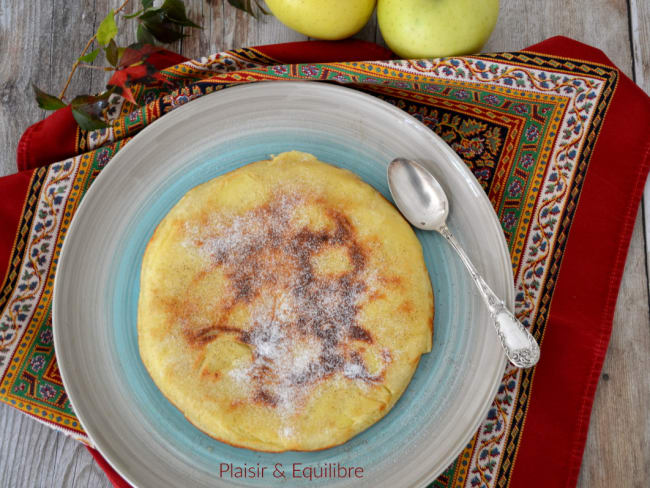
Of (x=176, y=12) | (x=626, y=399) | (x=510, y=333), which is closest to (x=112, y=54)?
(x=176, y=12)

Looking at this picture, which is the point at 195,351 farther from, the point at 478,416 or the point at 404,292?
the point at 478,416

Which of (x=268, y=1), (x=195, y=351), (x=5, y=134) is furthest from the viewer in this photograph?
(x=5, y=134)

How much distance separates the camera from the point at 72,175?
1.42 m

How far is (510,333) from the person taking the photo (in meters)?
1.25

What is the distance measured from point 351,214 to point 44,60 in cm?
108

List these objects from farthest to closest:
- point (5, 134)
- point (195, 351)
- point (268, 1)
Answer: point (5, 134) → point (268, 1) → point (195, 351)

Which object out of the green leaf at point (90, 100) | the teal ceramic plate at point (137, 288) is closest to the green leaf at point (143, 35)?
the green leaf at point (90, 100)

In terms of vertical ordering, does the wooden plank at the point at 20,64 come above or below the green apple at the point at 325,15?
below

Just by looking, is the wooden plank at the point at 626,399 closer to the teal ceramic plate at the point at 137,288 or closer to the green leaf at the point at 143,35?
the teal ceramic plate at the point at 137,288

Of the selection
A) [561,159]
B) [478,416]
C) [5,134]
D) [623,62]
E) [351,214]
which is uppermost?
[623,62]

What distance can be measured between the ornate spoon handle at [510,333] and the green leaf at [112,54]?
43.1 inches

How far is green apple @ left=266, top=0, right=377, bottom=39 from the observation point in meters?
1.35

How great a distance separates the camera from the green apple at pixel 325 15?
1.35m

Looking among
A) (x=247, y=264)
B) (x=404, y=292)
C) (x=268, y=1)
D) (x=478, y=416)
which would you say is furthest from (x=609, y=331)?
(x=268, y=1)
